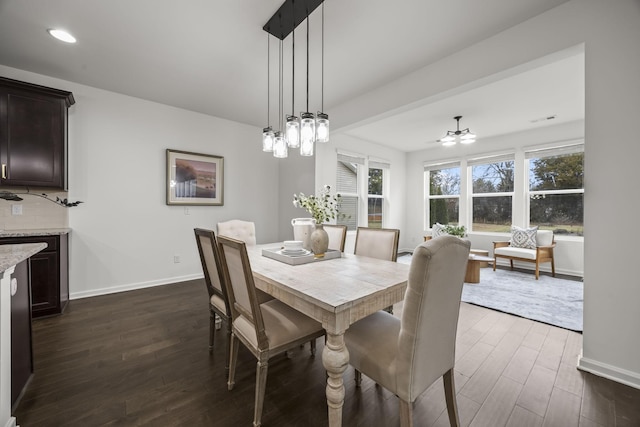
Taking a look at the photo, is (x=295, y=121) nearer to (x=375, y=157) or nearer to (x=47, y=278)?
(x=47, y=278)

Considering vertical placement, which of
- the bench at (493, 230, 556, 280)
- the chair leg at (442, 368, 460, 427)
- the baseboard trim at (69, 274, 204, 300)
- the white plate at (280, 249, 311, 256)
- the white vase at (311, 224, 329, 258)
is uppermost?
the white vase at (311, 224, 329, 258)

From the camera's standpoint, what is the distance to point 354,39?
2291 mm

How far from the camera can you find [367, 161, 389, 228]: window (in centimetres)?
581

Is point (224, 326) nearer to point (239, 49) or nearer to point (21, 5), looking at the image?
point (239, 49)

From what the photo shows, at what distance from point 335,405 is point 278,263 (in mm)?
984

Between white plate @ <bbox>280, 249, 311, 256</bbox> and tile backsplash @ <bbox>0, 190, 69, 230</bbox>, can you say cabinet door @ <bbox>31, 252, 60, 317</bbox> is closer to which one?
tile backsplash @ <bbox>0, 190, 69, 230</bbox>

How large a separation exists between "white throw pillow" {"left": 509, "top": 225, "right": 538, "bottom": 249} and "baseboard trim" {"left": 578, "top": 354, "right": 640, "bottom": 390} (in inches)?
128

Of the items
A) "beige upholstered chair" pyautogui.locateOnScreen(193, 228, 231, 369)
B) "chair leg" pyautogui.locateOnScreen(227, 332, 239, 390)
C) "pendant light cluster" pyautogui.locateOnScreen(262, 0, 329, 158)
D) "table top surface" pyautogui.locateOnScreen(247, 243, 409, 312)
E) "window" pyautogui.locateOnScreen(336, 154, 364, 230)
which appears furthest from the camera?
"window" pyautogui.locateOnScreen(336, 154, 364, 230)

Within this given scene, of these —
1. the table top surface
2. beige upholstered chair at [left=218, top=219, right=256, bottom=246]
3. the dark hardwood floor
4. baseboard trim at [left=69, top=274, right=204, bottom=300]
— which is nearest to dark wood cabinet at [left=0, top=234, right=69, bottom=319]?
the dark hardwood floor

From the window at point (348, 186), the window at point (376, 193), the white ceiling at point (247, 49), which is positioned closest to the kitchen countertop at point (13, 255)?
the white ceiling at point (247, 49)

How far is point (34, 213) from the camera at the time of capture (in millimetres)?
2930

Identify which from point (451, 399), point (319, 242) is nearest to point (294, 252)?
point (319, 242)

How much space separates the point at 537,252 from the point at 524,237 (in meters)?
0.49

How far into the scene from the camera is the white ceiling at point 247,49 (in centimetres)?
195
